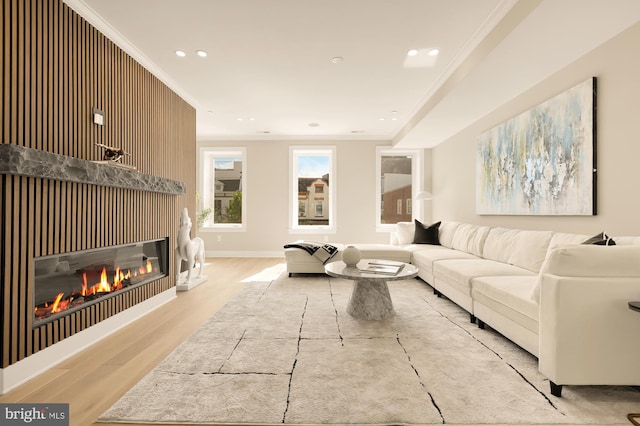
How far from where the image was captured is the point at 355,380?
192cm

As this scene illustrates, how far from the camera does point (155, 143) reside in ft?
12.4

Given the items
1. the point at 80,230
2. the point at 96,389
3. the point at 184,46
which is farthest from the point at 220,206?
the point at 96,389

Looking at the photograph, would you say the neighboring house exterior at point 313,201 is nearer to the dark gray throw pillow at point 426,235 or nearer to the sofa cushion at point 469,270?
the dark gray throw pillow at point 426,235

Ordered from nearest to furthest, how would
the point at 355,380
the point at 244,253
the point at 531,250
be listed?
the point at 355,380 < the point at 531,250 < the point at 244,253

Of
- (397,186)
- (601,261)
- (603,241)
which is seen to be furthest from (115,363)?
(397,186)

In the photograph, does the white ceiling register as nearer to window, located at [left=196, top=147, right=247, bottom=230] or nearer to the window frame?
the window frame

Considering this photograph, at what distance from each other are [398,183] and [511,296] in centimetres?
537

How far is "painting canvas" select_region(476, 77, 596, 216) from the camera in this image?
9.47 ft

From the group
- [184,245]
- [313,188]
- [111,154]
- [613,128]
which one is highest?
[613,128]

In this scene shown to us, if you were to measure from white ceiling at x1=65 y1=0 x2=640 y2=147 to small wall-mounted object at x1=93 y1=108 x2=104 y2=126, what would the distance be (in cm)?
74

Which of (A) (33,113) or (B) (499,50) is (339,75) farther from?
(A) (33,113)

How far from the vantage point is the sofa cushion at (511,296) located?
6.97 feet

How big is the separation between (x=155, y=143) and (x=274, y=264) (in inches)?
130

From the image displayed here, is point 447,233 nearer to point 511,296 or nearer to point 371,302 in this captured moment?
point 371,302
